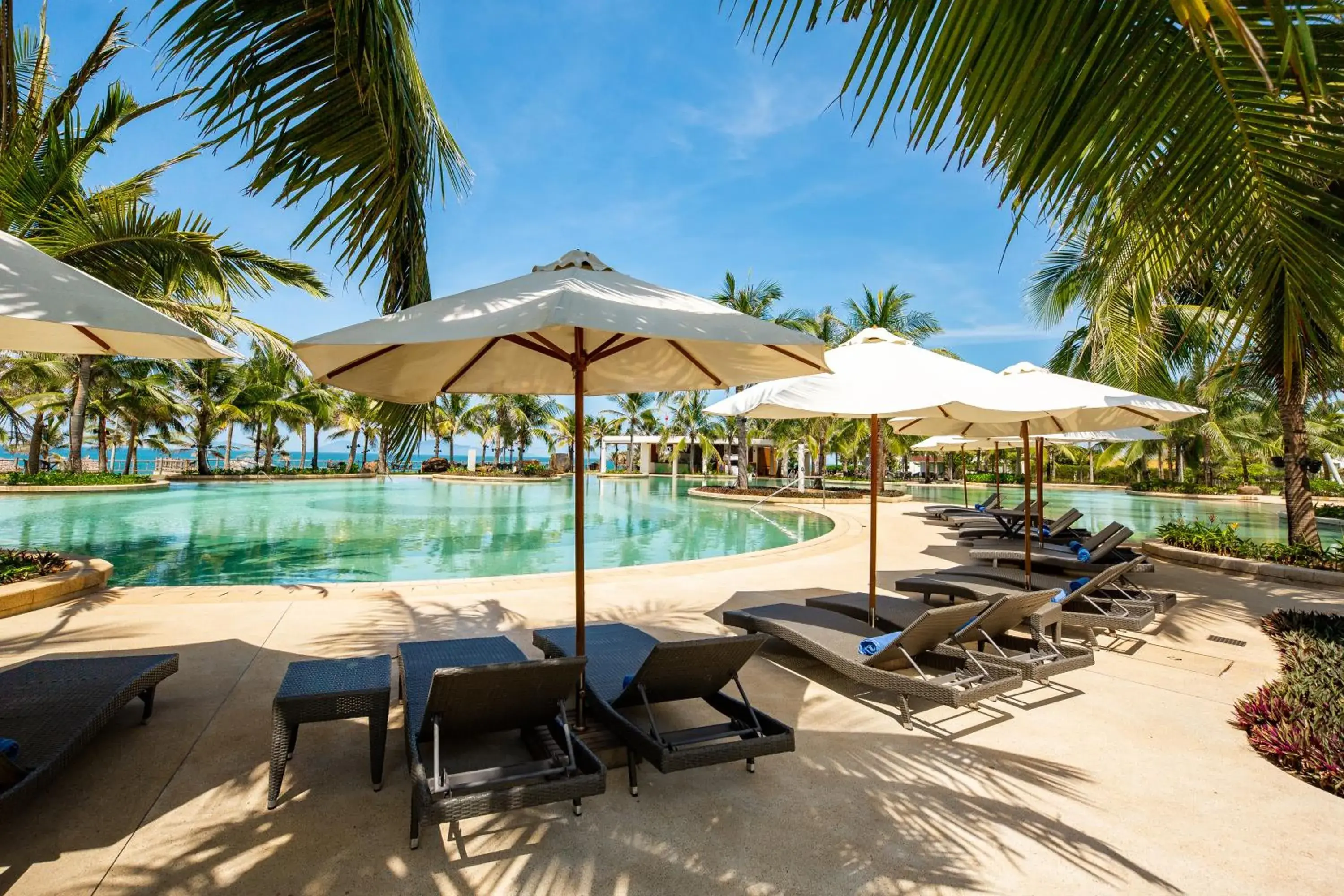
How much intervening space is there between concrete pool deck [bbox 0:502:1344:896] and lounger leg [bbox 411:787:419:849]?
5 centimetres

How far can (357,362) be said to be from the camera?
11.7 ft

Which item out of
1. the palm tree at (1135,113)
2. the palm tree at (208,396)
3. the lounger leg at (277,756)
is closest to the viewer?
the palm tree at (1135,113)

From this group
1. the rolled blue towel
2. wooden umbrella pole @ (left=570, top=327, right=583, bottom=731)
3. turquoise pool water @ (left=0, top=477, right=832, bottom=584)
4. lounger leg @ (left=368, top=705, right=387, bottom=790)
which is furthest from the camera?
turquoise pool water @ (left=0, top=477, right=832, bottom=584)

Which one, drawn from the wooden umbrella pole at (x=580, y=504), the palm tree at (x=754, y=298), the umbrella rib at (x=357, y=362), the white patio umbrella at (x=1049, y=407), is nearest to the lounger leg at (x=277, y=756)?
the wooden umbrella pole at (x=580, y=504)

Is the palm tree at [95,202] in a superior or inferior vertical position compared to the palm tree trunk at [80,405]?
superior

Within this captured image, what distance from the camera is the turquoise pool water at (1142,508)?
55.2 ft

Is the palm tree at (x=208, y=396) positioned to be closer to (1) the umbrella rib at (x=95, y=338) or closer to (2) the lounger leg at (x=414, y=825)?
(1) the umbrella rib at (x=95, y=338)

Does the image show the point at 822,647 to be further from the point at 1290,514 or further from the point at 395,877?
the point at 1290,514

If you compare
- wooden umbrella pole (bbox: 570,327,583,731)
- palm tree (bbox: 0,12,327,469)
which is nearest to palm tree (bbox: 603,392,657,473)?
palm tree (bbox: 0,12,327,469)

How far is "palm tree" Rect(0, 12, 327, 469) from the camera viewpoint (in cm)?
525

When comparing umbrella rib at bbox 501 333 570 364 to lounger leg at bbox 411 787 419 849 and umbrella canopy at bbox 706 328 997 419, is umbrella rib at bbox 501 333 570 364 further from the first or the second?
lounger leg at bbox 411 787 419 849

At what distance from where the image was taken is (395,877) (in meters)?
2.31

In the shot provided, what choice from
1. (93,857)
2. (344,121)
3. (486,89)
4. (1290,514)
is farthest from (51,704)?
(1290,514)

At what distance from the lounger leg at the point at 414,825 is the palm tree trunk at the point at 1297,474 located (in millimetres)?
11262
